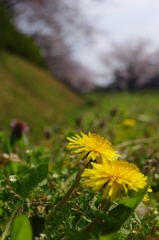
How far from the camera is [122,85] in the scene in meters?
20.3

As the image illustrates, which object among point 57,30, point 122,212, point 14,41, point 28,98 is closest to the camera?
point 122,212

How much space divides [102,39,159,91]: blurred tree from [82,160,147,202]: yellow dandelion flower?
1838 centimetres

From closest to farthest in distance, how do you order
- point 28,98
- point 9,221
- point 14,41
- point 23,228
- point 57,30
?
point 23,228
point 9,221
point 28,98
point 14,41
point 57,30

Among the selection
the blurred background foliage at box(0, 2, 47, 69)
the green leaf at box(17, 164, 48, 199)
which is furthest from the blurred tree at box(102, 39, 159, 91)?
the green leaf at box(17, 164, 48, 199)

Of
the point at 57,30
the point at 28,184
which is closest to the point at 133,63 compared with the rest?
the point at 57,30

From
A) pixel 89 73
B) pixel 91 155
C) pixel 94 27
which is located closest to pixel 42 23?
pixel 94 27

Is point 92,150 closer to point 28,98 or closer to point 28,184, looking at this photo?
point 28,184

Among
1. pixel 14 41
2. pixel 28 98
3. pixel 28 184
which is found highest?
pixel 14 41

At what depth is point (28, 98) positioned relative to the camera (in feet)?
20.5

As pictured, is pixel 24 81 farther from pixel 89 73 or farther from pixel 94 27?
pixel 89 73

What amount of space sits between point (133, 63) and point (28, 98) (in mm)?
13573

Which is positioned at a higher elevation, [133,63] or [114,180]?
[133,63]

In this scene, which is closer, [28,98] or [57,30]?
[28,98]

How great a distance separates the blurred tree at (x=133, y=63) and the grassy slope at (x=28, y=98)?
1079 centimetres
